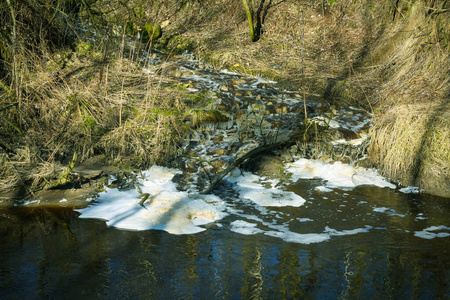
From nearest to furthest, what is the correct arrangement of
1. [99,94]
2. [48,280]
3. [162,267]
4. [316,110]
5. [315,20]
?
[48,280] < [162,267] < [99,94] < [316,110] < [315,20]

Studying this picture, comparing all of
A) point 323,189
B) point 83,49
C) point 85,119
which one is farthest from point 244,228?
point 83,49

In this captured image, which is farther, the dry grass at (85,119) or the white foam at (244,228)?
the dry grass at (85,119)

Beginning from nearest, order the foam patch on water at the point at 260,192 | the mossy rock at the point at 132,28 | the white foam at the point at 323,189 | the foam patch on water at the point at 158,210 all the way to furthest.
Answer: the foam patch on water at the point at 158,210, the foam patch on water at the point at 260,192, the white foam at the point at 323,189, the mossy rock at the point at 132,28

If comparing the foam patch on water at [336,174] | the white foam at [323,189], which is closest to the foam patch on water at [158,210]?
the white foam at [323,189]

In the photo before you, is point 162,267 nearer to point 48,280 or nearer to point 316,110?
point 48,280

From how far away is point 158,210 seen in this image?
4594mm

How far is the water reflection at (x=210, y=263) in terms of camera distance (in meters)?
3.24

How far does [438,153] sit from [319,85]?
3584mm

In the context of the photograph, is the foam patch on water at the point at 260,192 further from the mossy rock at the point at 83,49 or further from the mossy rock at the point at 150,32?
the mossy rock at the point at 150,32

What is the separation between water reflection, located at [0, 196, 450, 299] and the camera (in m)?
3.24

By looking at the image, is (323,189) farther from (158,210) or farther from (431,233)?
(158,210)

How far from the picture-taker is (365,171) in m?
5.99

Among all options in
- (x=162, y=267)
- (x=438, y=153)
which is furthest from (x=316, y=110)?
(x=162, y=267)

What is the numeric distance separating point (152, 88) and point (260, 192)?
297 cm
